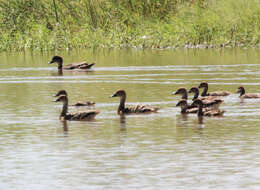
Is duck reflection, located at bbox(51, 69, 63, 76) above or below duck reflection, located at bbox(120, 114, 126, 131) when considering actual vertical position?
above

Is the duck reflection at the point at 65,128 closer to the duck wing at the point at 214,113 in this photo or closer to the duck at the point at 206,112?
the duck at the point at 206,112

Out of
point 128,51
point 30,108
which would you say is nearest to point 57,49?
point 128,51

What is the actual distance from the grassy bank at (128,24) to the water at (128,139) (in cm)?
1002

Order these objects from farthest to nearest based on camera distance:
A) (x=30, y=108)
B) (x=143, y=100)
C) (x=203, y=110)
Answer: (x=143, y=100) → (x=30, y=108) → (x=203, y=110)

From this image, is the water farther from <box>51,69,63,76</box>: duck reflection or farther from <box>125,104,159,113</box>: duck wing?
<box>51,69,63,76</box>: duck reflection

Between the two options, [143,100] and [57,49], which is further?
[57,49]

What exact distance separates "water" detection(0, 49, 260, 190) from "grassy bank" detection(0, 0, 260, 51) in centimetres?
1002

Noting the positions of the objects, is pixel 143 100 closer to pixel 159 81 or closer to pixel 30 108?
pixel 30 108

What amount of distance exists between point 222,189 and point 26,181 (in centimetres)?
244

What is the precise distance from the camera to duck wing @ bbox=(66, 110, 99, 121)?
51.1 feet

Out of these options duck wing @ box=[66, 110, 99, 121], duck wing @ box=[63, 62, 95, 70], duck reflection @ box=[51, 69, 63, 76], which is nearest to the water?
duck wing @ box=[66, 110, 99, 121]

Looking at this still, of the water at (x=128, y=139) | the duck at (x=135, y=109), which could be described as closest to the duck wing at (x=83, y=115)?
the water at (x=128, y=139)

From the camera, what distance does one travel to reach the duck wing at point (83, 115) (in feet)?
51.1

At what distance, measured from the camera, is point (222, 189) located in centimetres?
989
